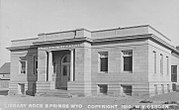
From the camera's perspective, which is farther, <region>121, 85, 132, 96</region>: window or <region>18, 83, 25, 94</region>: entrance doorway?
<region>18, 83, 25, 94</region>: entrance doorway

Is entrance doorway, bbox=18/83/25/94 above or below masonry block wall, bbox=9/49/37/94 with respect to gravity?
below

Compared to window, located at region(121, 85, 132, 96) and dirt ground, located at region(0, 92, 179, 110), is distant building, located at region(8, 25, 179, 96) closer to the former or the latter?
window, located at region(121, 85, 132, 96)

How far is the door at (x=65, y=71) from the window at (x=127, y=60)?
244 inches

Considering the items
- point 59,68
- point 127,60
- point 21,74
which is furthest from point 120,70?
point 21,74

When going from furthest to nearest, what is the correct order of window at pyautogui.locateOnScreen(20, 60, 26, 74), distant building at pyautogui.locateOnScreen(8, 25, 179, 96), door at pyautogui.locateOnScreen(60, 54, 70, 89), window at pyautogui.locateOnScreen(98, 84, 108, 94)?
window at pyautogui.locateOnScreen(20, 60, 26, 74) < door at pyautogui.locateOnScreen(60, 54, 70, 89) < window at pyautogui.locateOnScreen(98, 84, 108, 94) < distant building at pyautogui.locateOnScreen(8, 25, 179, 96)

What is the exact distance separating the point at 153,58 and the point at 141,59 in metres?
1.69

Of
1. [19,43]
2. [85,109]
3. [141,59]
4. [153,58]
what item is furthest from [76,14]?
[19,43]

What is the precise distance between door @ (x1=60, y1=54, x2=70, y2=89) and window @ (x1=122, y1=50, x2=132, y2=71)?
6.20 meters

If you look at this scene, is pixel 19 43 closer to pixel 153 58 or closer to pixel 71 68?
pixel 71 68

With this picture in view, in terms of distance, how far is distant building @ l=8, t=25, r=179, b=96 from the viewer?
→ 856 inches

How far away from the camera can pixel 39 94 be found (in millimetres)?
24859

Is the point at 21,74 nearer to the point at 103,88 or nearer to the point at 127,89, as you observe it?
the point at 103,88

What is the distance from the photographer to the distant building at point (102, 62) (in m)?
21.7

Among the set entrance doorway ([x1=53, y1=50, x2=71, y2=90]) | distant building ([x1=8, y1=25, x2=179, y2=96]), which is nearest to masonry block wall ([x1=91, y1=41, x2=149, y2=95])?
distant building ([x1=8, y1=25, x2=179, y2=96])
